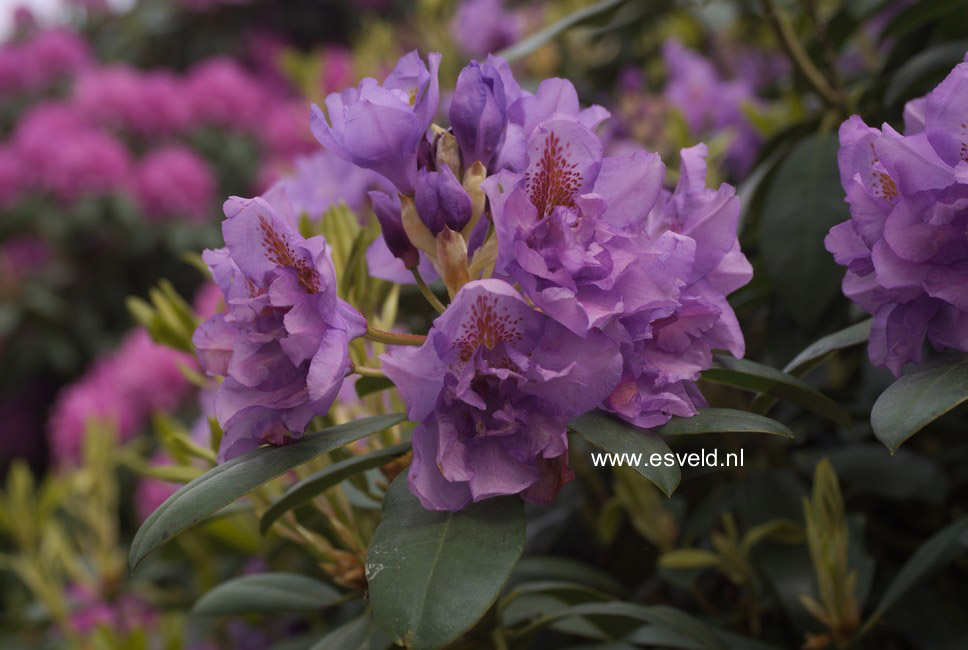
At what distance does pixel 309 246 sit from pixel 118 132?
2.92m

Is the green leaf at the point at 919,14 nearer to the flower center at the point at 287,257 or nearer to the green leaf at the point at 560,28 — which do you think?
the green leaf at the point at 560,28

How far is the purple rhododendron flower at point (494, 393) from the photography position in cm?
59

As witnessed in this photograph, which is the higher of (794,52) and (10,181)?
(794,52)

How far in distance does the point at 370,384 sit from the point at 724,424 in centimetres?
29

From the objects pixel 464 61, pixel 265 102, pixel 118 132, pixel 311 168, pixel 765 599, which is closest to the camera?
pixel 765 599

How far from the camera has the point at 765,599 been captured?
997mm

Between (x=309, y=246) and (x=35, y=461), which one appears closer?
(x=309, y=246)

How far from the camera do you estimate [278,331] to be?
64cm

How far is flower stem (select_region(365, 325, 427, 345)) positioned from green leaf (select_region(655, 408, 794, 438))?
0.18m

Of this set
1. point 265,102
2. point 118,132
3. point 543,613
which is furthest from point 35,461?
point 543,613

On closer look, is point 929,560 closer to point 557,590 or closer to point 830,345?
point 830,345

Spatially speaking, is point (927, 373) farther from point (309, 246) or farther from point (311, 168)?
point (311, 168)

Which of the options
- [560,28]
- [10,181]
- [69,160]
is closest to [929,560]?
[560,28]

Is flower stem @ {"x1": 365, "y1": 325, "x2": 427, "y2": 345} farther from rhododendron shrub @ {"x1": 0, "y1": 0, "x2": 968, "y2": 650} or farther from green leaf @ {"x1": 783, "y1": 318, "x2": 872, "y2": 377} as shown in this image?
green leaf @ {"x1": 783, "y1": 318, "x2": 872, "y2": 377}
